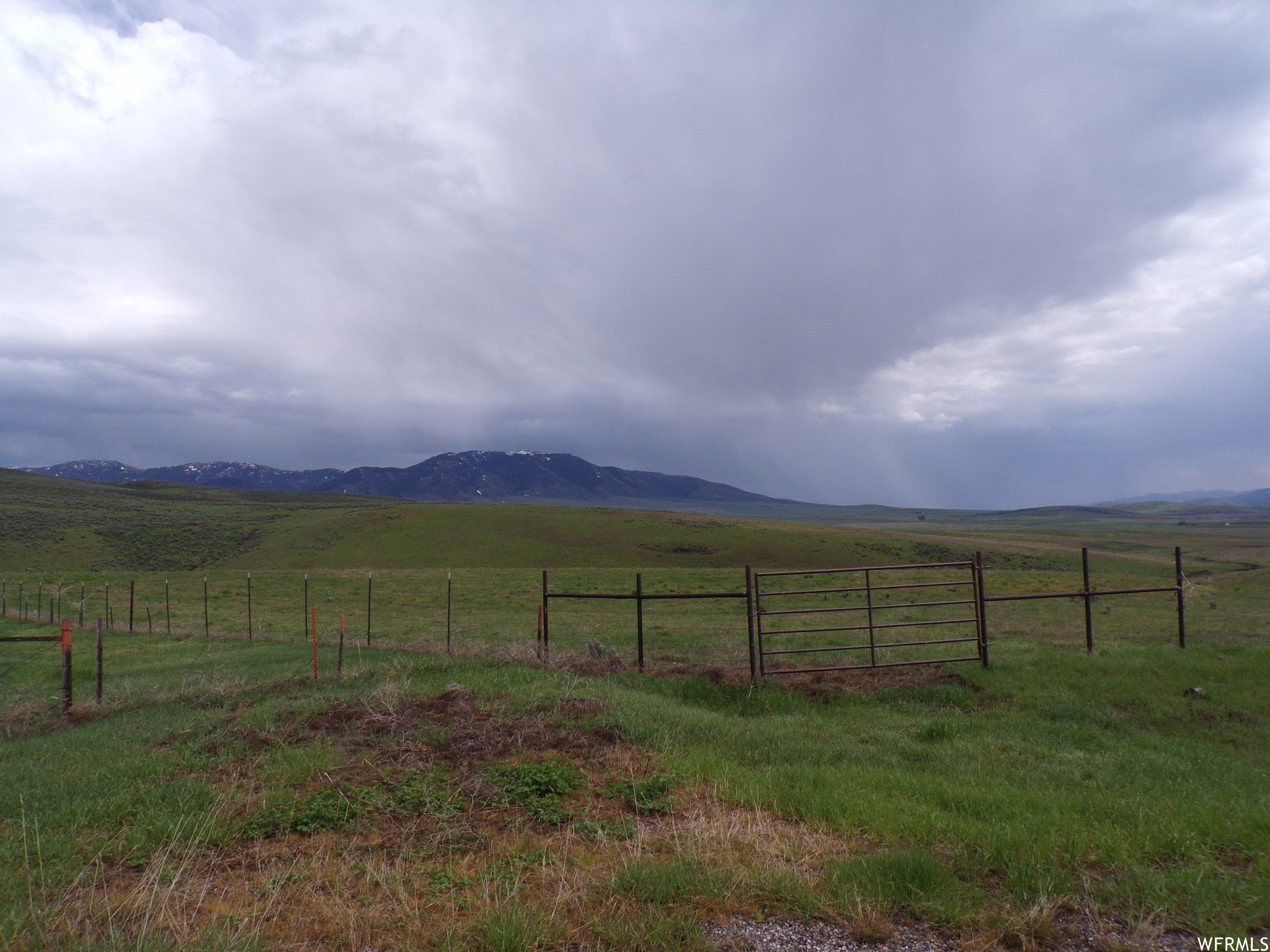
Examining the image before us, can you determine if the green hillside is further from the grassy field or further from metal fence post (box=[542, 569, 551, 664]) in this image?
the grassy field

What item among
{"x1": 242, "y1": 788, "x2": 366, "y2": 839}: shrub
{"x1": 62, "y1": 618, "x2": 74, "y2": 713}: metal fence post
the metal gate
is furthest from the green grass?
the metal gate

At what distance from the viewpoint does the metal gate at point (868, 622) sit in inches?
460

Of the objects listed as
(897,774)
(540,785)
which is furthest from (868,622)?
(540,785)

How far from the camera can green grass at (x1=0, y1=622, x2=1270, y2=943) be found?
458 cm

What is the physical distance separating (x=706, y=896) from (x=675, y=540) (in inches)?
2746

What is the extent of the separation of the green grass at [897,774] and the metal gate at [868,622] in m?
0.82

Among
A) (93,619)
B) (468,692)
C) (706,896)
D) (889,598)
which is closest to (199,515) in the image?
(93,619)

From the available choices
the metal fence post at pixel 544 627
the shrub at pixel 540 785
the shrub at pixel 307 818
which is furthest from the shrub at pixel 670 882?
the metal fence post at pixel 544 627

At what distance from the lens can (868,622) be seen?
1496 cm

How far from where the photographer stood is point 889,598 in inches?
1212

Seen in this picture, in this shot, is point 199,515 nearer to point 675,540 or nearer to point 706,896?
point 675,540

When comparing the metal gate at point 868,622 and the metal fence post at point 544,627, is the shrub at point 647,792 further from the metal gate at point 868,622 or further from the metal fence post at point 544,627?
the metal fence post at point 544,627

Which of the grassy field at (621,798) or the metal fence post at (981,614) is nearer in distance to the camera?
the grassy field at (621,798)

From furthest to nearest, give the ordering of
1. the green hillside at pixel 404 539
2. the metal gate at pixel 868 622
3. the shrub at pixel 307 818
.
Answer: the green hillside at pixel 404 539 < the metal gate at pixel 868 622 < the shrub at pixel 307 818
